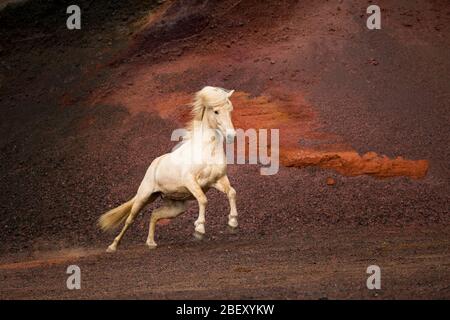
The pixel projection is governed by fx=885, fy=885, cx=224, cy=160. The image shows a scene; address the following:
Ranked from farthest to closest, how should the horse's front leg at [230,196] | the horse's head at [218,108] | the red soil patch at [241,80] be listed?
the red soil patch at [241,80]
the horse's head at [218,108]
the horse's front leg at [230,196]

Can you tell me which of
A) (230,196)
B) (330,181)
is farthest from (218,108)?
(330,181)

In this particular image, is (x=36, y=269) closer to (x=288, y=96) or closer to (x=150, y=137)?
(x=150, y=137)

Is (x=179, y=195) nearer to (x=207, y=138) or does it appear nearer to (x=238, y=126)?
(x=207, y=138)

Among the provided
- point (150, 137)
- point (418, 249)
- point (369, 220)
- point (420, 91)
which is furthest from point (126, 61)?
point (418, 249)

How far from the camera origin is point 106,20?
28.9m

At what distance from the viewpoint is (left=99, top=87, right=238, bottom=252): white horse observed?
45.5 feet

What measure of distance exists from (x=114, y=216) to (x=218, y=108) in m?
3.02

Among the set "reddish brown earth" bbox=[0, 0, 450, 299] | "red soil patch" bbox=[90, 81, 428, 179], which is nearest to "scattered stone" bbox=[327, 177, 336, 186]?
"reddish brown earth" bbox=[0, 0, 450, 299]

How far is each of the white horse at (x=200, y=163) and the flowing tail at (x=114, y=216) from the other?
0.58m

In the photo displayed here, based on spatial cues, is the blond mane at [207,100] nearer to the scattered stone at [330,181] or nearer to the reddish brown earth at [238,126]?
the reddish brown earth at [238,126]

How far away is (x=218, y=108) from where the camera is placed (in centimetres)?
1397

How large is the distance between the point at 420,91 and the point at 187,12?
8054 mm

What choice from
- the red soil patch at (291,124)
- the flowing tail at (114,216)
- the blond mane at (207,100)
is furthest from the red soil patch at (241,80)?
the blond mane at (207,100)

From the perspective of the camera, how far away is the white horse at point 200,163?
13883 mm
